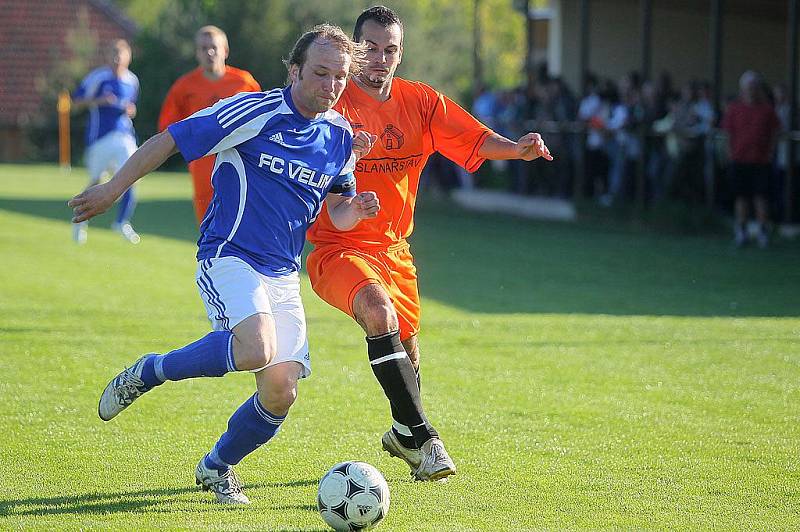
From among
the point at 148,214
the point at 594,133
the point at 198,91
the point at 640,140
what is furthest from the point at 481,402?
the point at 148,214

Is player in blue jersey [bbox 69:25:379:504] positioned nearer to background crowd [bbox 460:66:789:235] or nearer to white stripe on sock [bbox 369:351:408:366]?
white stripe on sock [bbox 369:351:408:366]

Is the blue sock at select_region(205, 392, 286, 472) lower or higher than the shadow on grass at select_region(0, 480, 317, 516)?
higher

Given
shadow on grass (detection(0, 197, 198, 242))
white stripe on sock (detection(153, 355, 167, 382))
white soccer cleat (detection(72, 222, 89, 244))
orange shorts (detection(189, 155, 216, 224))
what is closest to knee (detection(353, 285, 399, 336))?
white stripe on sock (detection(153, 355, 167, 382))

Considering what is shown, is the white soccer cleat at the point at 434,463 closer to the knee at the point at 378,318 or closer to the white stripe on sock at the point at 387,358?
the white stripe on sock at the point at 387,358

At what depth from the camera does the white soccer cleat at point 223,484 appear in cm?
526

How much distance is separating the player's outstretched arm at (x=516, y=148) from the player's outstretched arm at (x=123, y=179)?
5.66 ft

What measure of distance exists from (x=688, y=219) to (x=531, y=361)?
9602 mm

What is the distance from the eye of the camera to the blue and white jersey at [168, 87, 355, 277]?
5.15m

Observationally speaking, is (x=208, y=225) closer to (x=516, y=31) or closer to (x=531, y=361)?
(x=531, y=361)

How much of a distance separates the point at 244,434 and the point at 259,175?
1.10 metres

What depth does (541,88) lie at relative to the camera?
894 inches

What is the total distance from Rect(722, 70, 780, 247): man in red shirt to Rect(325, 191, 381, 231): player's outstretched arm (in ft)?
36.7

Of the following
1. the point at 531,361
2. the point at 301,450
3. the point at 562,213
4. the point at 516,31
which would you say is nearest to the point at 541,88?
the point at 562,213

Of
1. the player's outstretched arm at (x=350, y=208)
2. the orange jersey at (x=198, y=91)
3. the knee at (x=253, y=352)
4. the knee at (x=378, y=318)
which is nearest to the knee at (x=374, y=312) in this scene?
the knee at (x=378, y=318)
